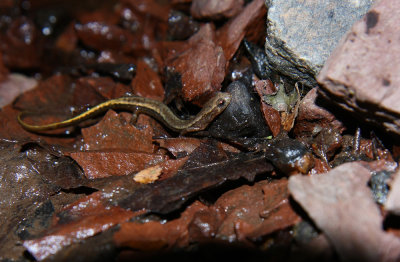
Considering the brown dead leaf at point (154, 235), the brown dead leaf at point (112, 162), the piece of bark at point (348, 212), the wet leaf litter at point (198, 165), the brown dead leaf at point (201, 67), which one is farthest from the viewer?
the brown dead leaf at point (201, 67)

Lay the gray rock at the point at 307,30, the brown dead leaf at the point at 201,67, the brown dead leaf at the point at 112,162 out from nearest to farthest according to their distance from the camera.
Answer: the gray rock at the point at 307,30
the brown dead leaf at the point at 112,162
the brown dead leaf at the point at 201,67

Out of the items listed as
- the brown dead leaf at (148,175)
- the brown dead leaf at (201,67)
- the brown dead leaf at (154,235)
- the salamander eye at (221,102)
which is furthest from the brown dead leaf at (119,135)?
the brown dead leaf at (154,235)

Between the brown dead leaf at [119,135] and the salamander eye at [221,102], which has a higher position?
the salamander eye at [221,102]

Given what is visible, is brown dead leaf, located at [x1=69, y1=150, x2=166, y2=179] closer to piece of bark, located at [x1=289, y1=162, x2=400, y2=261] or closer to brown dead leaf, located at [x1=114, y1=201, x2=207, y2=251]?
brown dead leaf, located at [x1=114, y1=201, x2=207, y2=251]

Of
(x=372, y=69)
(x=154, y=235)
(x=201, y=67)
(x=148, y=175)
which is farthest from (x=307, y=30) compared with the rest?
(x=154, y=235)

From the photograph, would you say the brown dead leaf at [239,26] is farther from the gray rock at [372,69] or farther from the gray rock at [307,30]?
the gray rock at [372,69]
